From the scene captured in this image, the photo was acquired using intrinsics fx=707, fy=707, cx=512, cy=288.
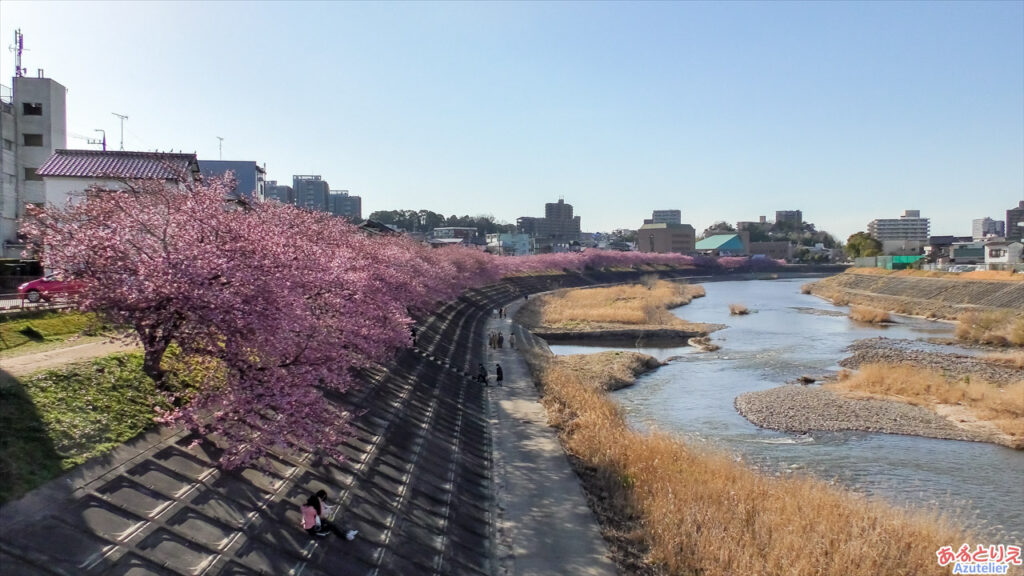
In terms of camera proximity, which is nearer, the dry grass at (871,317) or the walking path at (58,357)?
the walking path at (58,357)

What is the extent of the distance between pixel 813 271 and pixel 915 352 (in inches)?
5932

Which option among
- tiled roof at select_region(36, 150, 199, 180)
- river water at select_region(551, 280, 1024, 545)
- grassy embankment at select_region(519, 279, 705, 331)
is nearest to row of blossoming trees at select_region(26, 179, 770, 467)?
river water at select_region(551, 280, 1024, 545)

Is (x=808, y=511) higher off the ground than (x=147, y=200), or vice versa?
(x=147, y=200)

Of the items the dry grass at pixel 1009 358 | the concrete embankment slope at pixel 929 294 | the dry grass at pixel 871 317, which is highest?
the concrete embankment slope at pixel 929 294

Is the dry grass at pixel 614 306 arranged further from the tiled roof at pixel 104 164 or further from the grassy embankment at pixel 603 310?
the tiled roof at pixel 104 164

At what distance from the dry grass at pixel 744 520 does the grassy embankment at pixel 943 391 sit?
46.4 feet

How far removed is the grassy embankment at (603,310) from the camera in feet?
226

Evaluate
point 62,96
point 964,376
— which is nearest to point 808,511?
point 964,376

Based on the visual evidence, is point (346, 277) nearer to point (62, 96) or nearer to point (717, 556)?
point (717, 556)

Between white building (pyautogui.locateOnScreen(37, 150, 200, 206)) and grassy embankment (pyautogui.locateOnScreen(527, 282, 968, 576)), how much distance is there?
70.1 feet

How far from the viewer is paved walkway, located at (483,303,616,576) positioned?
14773 mm

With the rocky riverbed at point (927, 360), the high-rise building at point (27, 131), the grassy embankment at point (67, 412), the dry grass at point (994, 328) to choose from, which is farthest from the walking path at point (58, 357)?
the dry grass at point (994, 328)

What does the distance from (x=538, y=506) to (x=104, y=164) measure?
24419 millimetres

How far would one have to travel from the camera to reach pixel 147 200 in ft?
47.5
